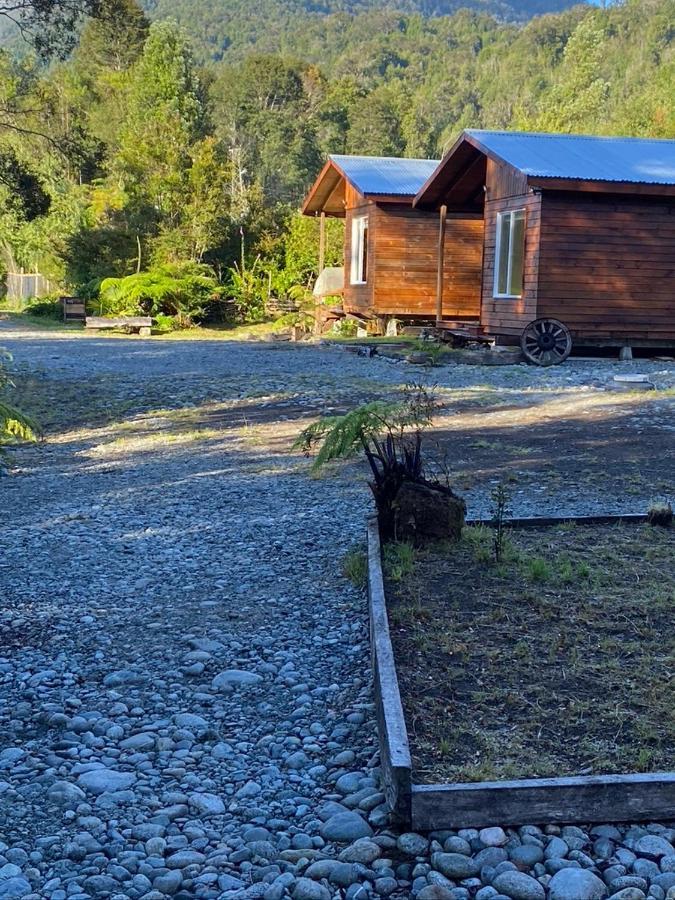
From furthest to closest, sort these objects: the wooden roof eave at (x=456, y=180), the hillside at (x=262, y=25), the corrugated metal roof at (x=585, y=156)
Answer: the hillside at (x=262, y=25)
the wooden roof eave at (x=456, y=180)
the corrugated metal roof at (x=585, y=156)

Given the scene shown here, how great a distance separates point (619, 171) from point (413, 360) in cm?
413

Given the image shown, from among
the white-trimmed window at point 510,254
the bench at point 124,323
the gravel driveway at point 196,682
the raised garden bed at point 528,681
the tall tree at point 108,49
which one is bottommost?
the gravel driveway at point 196,682

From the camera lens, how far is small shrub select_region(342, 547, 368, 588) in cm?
497

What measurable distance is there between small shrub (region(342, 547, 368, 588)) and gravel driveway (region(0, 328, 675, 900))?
7 cm

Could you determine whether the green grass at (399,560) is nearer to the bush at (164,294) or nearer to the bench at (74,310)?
the bush at (164,294)

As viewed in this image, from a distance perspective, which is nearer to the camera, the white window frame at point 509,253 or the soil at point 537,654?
the soil at point 537,654

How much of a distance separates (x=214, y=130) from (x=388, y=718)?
146 ft

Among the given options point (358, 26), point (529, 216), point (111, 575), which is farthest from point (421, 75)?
point (111, 575)

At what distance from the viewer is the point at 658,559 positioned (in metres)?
4.93

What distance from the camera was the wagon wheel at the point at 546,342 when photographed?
15.0 metres

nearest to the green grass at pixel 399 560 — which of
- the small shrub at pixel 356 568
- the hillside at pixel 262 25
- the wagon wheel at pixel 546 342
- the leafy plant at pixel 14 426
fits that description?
the small shrub at pixel 356 568

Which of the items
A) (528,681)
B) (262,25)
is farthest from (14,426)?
(262,25)

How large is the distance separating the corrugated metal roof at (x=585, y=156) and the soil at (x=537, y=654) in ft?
34.0

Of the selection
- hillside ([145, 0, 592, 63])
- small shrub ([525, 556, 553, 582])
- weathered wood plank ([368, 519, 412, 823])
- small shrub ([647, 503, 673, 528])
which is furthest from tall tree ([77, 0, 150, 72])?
hillside ([145, 0, 592, 63])
